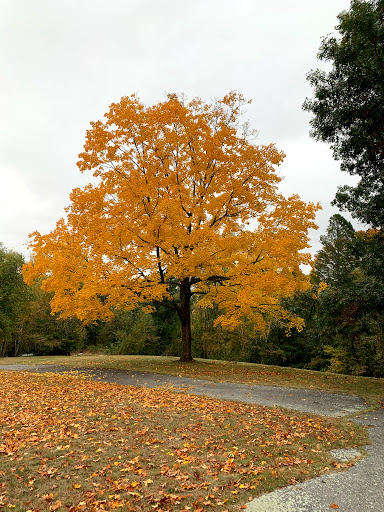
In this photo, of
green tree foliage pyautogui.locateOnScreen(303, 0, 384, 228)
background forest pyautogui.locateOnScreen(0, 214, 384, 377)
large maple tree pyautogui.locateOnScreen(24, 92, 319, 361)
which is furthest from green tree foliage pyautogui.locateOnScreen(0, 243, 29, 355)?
green tree foliage pyautogui.locateOnScreen(303, 0, 384, 228)

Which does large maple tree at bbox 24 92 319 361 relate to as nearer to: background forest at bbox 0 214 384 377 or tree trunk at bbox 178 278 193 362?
tree trunk at bbox 178 278 193 362

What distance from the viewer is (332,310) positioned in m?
12.6

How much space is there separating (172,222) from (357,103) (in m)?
7.67

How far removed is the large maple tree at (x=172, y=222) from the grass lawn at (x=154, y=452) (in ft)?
20.1

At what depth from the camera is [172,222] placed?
13.8m

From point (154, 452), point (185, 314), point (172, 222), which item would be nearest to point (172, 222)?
point (172, 222)

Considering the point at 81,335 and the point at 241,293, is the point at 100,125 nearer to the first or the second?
the point at 241,293

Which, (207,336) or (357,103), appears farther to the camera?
(207,336)

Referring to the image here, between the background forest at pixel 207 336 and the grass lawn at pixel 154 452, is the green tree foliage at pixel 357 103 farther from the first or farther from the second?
the background forest at pixel 207 336

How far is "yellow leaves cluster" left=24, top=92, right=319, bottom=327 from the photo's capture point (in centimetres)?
1384

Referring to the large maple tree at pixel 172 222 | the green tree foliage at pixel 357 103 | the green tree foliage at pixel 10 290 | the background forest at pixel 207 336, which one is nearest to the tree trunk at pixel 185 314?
the large maple tree at pixel 172 222

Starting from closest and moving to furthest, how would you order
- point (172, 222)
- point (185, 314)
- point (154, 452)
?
point (154, 452) < point (172, 222) < point (185, 314)

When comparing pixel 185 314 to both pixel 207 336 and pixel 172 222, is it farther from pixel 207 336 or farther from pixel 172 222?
pixel 207 336

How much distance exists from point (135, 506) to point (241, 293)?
410 inches
